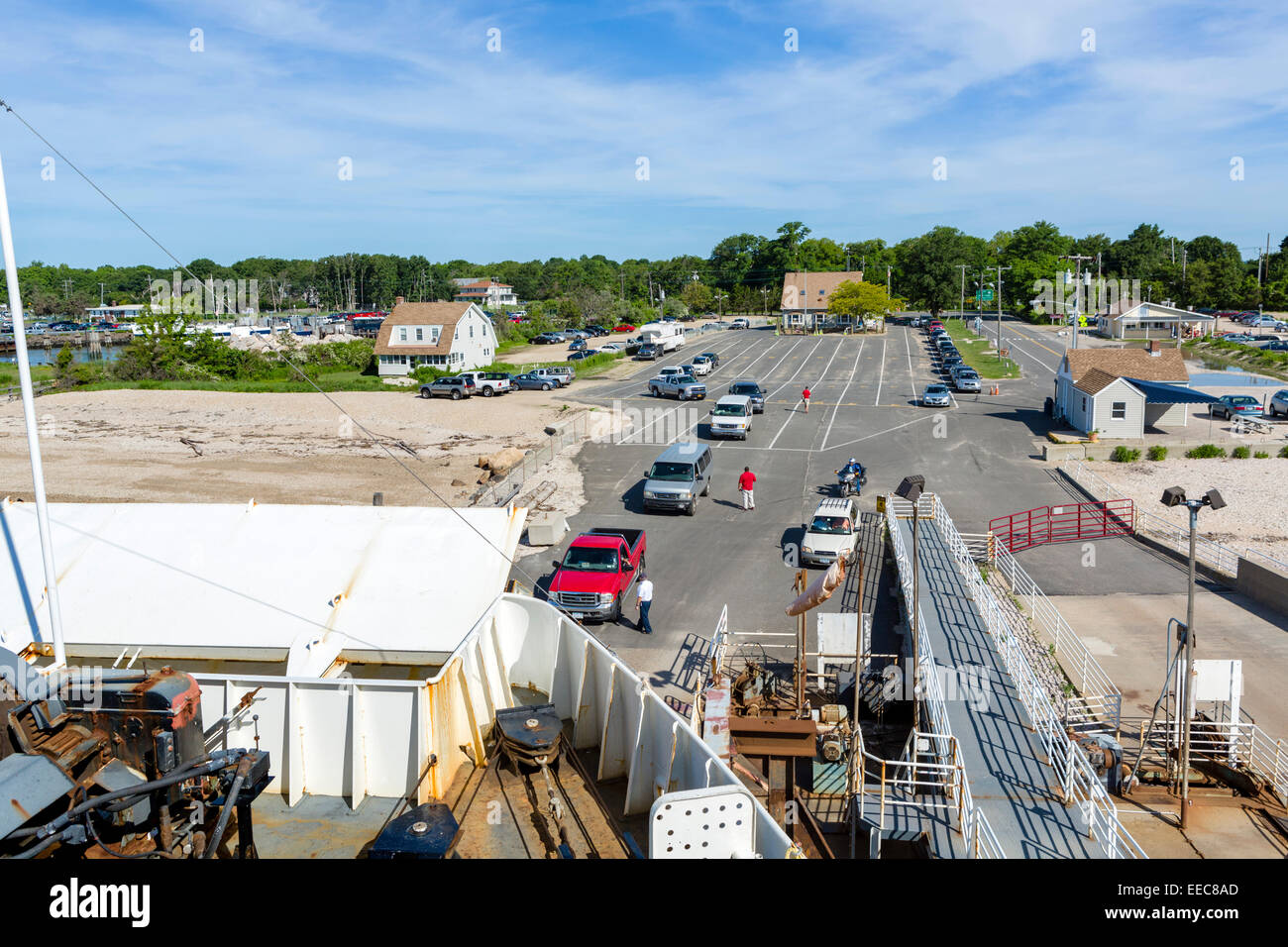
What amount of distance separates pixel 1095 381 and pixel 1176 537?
15.5 meters

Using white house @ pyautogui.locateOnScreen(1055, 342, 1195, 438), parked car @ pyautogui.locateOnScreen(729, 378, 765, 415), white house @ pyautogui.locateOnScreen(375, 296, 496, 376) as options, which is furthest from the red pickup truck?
white house @ pyautogui.locateOnScreen(375, 296, 496, 376)

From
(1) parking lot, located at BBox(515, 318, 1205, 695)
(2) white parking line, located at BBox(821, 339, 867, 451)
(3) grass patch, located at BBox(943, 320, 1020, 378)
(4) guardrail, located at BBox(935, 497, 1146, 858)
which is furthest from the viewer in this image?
(3) grass patch, located at BBox(943, 320, 1020, 378)

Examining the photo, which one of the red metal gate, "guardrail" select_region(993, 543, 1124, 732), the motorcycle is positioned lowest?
"guardrail" select_region(993, 543, 1124, 732)

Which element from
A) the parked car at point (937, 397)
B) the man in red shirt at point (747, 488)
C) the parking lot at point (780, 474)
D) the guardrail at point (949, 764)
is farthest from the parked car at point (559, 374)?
the guardrail at point (949, 764)

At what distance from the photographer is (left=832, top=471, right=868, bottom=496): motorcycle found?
100ft

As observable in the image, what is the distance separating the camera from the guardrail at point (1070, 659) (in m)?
15.6

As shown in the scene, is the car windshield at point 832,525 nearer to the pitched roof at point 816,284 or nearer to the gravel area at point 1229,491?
the gravel area at point 1229,491

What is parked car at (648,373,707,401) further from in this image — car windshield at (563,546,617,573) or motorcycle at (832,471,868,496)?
car windshield at (563,546,617,573)

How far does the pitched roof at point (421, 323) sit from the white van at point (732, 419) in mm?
28387

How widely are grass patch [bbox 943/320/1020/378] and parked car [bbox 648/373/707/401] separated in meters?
21.9

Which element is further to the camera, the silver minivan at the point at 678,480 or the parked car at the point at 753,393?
the parked car at the point at 753,393

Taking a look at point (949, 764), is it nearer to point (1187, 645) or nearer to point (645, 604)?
point (1187, 645)

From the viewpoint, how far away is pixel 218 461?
3681 centimetres
